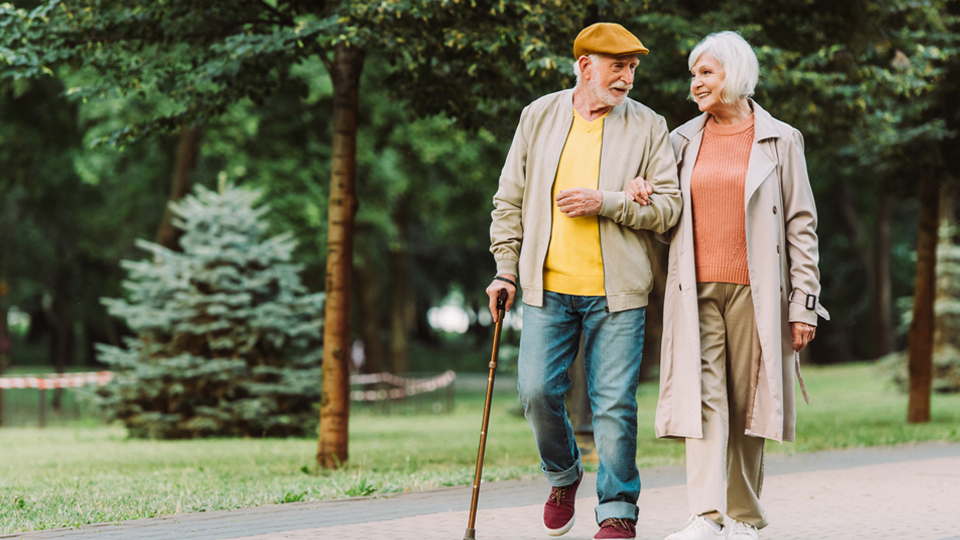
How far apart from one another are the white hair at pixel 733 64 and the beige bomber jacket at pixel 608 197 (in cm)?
33

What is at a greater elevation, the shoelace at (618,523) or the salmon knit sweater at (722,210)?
the salmon knit sweater at (722,210)

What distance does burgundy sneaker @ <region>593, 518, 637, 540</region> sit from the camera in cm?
450

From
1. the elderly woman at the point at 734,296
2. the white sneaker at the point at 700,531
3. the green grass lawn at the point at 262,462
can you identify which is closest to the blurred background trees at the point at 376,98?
the green grass lawn at the point at 262,462

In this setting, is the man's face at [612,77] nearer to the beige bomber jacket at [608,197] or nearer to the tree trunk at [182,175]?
the beige bomber jacket at [608,197]

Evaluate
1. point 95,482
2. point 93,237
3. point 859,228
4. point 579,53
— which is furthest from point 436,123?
point 859,228

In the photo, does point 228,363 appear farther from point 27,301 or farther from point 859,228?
point 859,228

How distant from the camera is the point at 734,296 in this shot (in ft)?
15.1

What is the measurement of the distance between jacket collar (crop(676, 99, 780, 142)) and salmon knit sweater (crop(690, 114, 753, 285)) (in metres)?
0.05

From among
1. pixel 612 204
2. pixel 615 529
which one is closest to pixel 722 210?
pixel 612 204

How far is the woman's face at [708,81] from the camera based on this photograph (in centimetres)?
464

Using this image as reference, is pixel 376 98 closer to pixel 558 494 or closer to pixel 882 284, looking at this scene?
pixel 558 494

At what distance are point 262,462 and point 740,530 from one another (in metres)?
5.68

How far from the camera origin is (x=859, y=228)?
3475 cm

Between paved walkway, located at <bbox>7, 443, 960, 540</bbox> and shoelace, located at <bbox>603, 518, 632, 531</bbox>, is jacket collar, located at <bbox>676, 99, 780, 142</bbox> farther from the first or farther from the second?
paved walkway, located at <bbox>7, 443, 960, 540</bbox>
